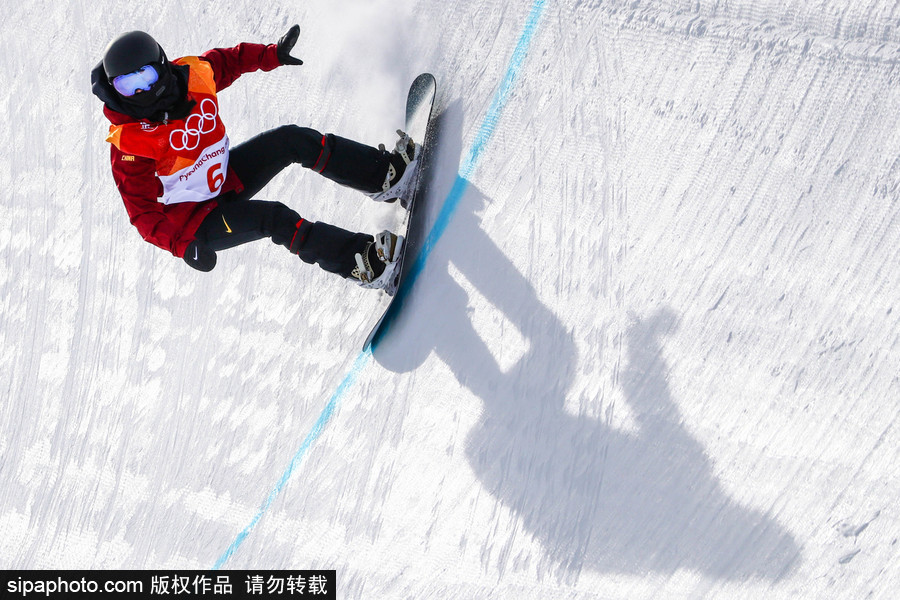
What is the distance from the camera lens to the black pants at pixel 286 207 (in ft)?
8.52

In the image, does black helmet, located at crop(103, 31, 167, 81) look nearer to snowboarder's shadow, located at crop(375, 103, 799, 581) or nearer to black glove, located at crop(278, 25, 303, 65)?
black glove, located at crop(278, 25, 303, 65)

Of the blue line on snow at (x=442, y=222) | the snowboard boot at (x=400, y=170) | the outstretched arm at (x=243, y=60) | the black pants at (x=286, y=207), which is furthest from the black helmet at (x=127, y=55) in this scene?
the blue line on snow at (x=442, y=222)

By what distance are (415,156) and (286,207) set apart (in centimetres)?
57

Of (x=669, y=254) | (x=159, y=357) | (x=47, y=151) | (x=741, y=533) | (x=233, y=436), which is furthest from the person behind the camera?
(x=47, y=151)

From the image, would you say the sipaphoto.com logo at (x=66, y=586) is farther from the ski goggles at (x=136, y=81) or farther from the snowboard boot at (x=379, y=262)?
the ski goggles at (x=136, y=81)

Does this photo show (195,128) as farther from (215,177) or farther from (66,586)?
(66,586)

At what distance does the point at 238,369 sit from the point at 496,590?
55.3 inches

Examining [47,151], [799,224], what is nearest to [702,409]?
[799,224]

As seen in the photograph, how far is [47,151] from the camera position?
384 cm

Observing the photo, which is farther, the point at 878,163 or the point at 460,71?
the point at 460,71

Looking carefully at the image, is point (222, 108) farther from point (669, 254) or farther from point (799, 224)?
point (799, 224)

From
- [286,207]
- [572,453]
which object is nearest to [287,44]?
[286,207]

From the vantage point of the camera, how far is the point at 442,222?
2.91 metres

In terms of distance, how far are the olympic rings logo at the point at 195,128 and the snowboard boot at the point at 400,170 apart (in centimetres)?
64
